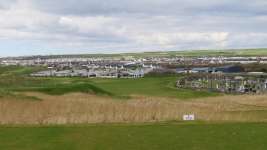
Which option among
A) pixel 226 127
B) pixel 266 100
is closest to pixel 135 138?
pixel 226 127

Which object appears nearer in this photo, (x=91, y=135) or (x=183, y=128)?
(x=91, y=135)

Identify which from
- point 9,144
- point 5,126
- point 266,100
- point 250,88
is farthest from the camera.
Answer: point 250,88

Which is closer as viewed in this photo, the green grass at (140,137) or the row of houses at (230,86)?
the green grass at (140,137)

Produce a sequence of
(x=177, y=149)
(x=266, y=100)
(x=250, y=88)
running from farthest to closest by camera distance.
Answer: (x=250, y=88) < (x=266, y=100) < (x=177, y=149)

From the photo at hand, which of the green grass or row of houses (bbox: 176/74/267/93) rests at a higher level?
the green grass

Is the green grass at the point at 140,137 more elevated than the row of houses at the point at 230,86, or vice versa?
the green grass at the point at 140,137

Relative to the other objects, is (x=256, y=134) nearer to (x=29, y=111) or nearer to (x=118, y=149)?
(x=118, y=149)

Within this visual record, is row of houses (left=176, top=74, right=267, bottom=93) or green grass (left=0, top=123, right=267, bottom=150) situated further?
row of houses (left=176, top=74, right=267, bottom=93)
